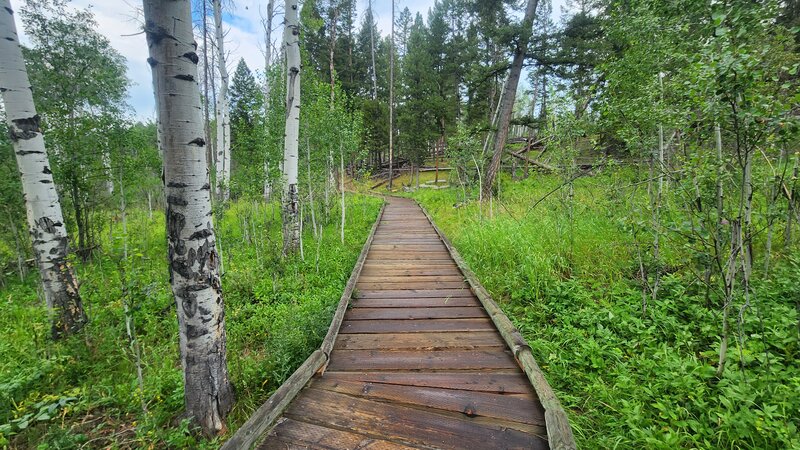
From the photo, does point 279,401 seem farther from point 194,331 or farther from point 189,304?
point 189,304

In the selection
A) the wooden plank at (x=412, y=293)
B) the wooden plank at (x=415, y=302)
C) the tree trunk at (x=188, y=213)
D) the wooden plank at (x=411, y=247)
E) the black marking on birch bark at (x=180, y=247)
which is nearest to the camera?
the tree trunk at (x=188, y=213)

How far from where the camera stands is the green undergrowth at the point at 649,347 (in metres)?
2.01

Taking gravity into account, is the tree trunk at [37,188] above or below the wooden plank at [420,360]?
above

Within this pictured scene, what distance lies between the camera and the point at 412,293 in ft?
14.5

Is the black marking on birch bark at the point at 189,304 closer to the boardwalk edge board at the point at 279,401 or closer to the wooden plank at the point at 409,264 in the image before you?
the boardwalk edge board at the point at 279,401

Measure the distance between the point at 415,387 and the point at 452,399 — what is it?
0.33m

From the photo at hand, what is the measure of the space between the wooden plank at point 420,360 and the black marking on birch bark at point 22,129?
470 cm

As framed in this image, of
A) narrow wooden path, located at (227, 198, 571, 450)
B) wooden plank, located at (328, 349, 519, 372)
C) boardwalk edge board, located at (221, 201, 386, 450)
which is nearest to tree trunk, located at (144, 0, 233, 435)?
boardwalk edge board, located at (221, 201, 386, 450)

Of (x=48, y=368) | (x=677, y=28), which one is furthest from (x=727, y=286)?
(x=48, y=368)

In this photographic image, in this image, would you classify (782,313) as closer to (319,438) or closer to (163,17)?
(319,438)

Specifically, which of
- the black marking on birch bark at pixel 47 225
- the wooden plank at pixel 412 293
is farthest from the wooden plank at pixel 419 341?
the black marking on birch bark at pixel 47 225

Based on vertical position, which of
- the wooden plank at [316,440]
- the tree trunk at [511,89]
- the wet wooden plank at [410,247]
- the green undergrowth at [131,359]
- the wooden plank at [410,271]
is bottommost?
the green undergrowth at [131,359]

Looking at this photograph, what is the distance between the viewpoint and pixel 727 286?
2418 millimetres

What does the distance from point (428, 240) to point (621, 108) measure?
5.04 meters
